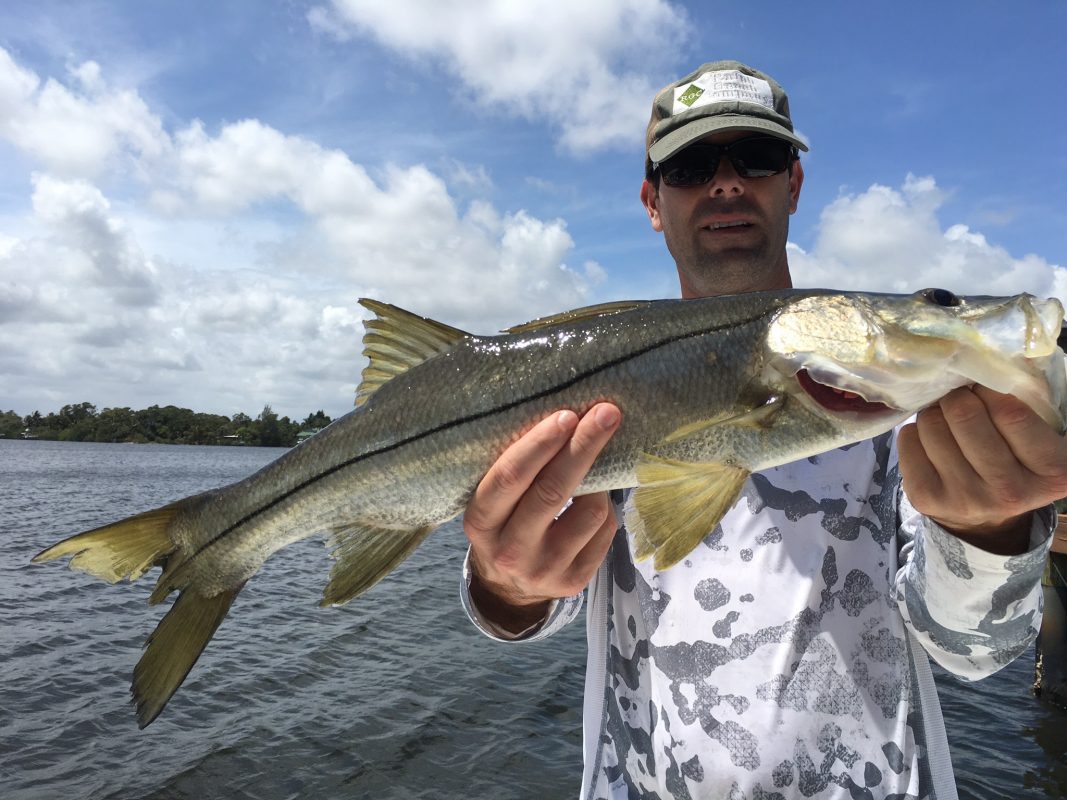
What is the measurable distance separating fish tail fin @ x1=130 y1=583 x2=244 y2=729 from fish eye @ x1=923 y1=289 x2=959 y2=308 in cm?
291

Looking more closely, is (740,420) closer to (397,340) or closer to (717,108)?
(397,340)

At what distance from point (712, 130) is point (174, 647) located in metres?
3.78

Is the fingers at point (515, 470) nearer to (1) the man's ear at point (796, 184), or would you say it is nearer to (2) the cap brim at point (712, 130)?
(2) the cap brim at point (712, 130)

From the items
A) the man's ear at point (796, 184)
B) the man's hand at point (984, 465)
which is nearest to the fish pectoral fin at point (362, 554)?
the man's hand at point (984, 465)

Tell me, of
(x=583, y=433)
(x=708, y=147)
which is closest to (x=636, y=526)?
(x=583, y=433)

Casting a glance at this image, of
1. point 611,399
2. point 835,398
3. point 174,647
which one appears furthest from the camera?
point 174,647

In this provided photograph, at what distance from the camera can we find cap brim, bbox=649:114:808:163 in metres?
3.86

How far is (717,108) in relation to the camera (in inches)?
158

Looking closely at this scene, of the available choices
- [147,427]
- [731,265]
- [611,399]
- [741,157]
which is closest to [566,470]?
[611,399]

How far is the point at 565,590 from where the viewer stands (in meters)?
2.74

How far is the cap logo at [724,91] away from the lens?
4.07m

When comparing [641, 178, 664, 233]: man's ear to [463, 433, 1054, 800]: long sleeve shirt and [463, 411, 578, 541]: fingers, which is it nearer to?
[463, 433, 1054, 800]: long sleeve shirt

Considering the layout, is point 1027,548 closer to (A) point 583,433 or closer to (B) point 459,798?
(A) point 583,433

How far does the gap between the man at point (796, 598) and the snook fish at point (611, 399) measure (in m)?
0.13
